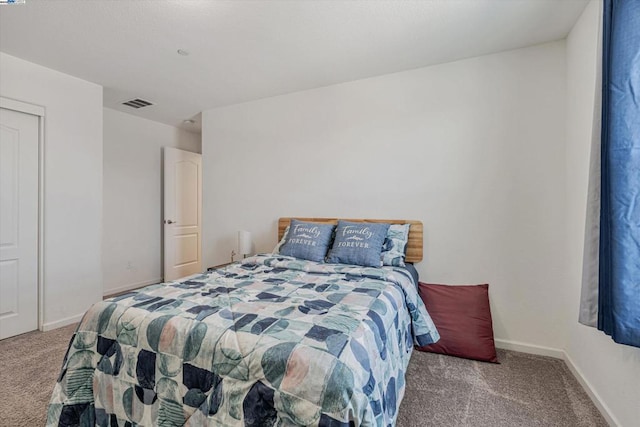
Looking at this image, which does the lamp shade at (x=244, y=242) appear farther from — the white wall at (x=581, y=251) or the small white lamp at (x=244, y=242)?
the white wall at (x=581, y=251)

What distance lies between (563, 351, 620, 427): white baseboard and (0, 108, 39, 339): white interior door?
4440 millimetres

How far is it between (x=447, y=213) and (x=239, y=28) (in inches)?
88.5

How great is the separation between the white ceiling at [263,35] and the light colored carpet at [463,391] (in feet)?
8.11

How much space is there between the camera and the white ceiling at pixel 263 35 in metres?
1.89

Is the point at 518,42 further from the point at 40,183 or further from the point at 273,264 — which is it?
the point at 40,183

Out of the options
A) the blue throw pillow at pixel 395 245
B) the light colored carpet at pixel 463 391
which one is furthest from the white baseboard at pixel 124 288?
the blue throw pillow at pixel 395 245

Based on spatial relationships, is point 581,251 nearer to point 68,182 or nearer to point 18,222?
point 68,182

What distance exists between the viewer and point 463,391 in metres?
1.80

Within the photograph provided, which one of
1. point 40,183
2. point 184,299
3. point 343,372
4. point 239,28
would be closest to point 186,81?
point 239,28

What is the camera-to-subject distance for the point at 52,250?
2.80m

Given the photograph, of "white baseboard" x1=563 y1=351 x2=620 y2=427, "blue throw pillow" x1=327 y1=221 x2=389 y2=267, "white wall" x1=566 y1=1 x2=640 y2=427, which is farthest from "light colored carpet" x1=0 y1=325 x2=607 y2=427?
"blue throw pillow" x1=327 y1=221 x2=389 y2=267

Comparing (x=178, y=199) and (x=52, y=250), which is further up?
(x=178, y=199)

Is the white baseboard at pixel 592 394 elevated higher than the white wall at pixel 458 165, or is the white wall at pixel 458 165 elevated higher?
the white wall at pixel 458 165

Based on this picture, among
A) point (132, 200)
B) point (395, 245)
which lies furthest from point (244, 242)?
point (132, 200)
